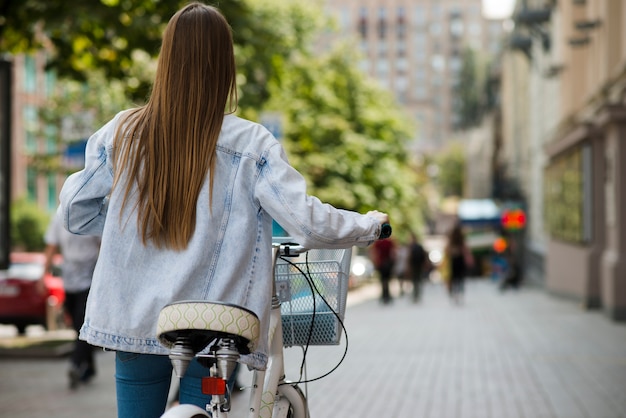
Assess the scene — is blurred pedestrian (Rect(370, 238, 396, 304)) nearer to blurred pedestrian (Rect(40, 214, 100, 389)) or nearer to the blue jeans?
blurred pedestrian (Rect(40, 214, 100, 389))

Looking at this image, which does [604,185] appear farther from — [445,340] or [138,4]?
[138,4]

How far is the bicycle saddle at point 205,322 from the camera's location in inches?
118

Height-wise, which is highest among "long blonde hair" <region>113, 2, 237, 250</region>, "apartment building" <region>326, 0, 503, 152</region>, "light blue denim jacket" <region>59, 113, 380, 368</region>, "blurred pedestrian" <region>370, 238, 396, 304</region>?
"apartment building" <region>326, 0, 503, 152</region>

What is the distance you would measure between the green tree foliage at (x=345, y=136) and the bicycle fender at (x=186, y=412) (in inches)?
1437

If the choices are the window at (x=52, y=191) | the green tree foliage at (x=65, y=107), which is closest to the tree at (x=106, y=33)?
the green tree foliage at (x=65, y=107)

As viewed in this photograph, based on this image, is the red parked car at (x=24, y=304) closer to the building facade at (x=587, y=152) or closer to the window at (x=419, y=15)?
the building facade at (x=587, y=152)

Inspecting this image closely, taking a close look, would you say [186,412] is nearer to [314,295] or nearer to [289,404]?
[314,295]

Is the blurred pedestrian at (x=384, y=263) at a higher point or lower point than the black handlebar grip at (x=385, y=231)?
lower

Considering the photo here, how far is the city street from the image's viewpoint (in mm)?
7859

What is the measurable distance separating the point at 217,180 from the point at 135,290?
41 cm

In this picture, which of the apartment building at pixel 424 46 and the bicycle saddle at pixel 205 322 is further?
the apartment building at pixel 424 46

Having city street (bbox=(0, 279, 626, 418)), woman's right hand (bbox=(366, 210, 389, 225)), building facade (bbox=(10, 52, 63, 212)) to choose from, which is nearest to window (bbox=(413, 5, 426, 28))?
building facade (bbox=(10, 52, 63, 212))

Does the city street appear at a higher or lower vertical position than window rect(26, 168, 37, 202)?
lower

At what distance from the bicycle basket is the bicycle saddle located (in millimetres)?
667
